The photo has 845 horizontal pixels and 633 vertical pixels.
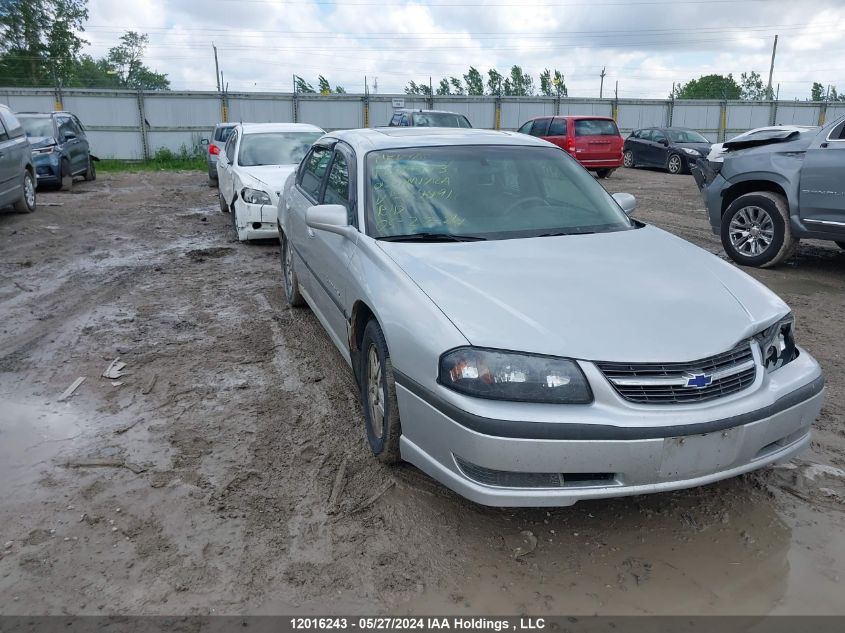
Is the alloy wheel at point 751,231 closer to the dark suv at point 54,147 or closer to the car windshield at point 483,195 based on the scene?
the car windshield at point 483,195

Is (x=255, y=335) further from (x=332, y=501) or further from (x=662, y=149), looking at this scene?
(x=662, y=149)

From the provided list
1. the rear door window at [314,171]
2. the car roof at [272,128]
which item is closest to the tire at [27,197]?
the car roof at [272,128]

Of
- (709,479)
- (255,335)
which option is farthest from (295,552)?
(255,335)

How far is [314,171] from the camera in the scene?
5496 mm

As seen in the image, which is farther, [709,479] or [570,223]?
[570,223]

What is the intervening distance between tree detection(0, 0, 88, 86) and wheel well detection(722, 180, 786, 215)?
155 feet

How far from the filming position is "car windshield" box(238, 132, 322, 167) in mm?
10092

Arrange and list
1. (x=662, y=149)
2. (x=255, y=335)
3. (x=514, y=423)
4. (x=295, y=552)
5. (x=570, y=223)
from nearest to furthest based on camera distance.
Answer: (x=514, y=423), (x=295, y=552), (x=570, y=223), (x=255, y=335), (x=662, y=149)

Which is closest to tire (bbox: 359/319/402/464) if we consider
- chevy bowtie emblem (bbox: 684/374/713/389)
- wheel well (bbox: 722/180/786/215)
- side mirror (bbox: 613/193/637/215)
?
chevy bowtie emblem (bbox: 684/374/713/389)

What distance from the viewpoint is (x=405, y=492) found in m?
3.38

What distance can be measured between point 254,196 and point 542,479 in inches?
283

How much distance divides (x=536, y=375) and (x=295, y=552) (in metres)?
1.24

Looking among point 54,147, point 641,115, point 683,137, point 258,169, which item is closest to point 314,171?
point 258,169

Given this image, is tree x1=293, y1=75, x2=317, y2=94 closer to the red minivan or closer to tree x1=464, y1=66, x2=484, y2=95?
the red minivan
